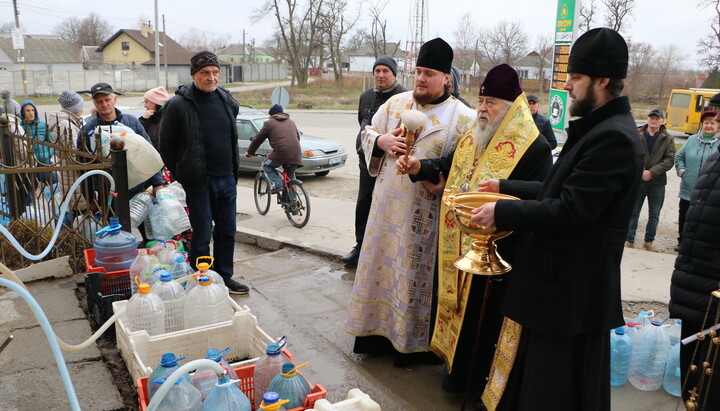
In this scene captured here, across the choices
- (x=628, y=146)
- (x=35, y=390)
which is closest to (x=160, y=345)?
(x=35, y=390)

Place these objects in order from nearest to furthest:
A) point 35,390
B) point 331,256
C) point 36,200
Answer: point 35,390
point 36,200
point 331,256

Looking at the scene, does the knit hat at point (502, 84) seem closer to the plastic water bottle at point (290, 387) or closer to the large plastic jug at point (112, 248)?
the plastic water bottle at point (290, 387)

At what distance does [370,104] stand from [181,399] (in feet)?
13.5

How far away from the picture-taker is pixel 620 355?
365cm

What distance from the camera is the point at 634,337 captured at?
3.73 meters

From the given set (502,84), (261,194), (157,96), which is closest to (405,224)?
(502,84)

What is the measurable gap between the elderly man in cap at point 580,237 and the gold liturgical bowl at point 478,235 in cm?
19

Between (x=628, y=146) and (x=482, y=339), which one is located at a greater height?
(x=628, y=146)

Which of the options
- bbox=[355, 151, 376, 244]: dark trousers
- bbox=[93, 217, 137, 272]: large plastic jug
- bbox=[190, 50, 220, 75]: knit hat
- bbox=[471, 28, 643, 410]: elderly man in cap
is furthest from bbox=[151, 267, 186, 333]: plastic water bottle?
bbox=[355, 151, 376, 244]: dark trousers

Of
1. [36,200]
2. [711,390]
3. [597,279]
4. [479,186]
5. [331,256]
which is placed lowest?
[331,256]

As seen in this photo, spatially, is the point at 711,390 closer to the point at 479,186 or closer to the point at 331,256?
the point at 479,186

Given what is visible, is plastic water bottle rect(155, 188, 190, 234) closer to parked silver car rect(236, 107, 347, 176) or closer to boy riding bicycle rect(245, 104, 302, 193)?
boy riding bicycle rect(245, 104, 302, 193)

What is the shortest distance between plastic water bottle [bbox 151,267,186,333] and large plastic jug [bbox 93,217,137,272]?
72 cm

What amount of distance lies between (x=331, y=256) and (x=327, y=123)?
19661 mm
